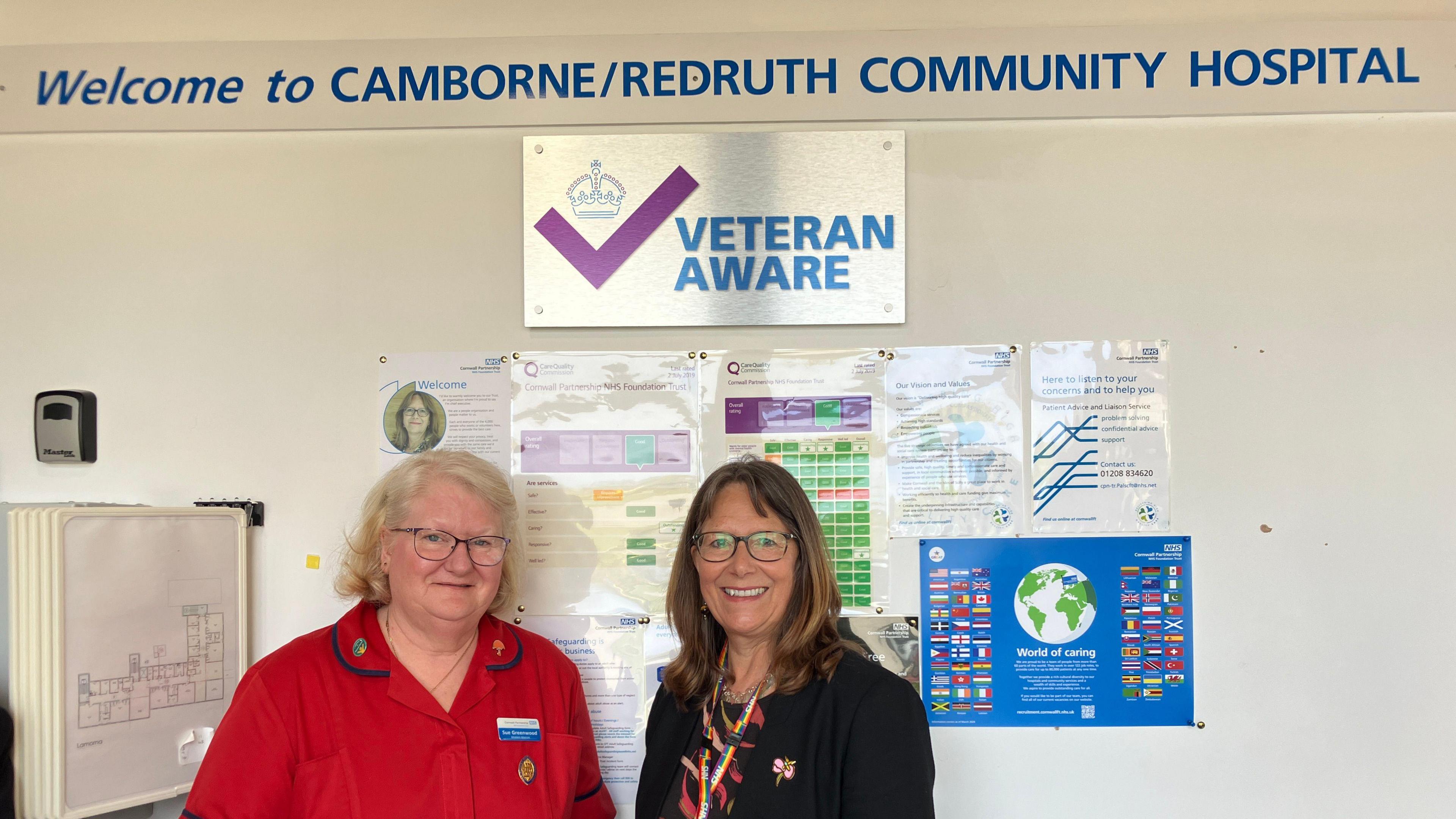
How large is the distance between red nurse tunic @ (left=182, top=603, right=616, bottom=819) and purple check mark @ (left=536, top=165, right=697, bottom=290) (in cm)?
86

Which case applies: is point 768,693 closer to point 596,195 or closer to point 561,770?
point 561,770

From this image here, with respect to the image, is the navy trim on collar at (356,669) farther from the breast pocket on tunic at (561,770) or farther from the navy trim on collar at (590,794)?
the navy trim on collar at (590,794)

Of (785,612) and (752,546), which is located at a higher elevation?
(752,546)

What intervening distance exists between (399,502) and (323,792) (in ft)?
1.67

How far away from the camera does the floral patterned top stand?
144 cm

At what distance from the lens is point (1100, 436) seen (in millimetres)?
1984

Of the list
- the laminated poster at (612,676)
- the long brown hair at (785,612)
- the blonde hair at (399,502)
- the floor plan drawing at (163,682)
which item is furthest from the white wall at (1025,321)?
the laminated poster at (612,676)

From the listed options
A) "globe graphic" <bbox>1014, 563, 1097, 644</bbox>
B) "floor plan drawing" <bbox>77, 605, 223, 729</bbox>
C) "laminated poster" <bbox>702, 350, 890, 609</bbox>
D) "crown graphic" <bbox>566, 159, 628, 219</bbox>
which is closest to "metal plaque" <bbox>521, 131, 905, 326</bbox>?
"crown graphic" <bbox>566, 159, 628, 219</bbox>

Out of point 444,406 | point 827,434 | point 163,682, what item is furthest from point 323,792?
point 827,434

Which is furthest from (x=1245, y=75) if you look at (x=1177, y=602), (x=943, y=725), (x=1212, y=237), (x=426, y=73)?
(x=426, y=73)

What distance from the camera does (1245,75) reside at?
197cm

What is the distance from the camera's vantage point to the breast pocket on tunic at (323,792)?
1469 millimetres

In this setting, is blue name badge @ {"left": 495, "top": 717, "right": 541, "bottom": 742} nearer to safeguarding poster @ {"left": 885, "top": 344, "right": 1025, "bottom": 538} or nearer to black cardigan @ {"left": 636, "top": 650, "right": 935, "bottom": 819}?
black cardigan @ {"left": 636, "top": 650, "right": 935, "bottom": 819}

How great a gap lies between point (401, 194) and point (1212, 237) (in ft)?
6.15
